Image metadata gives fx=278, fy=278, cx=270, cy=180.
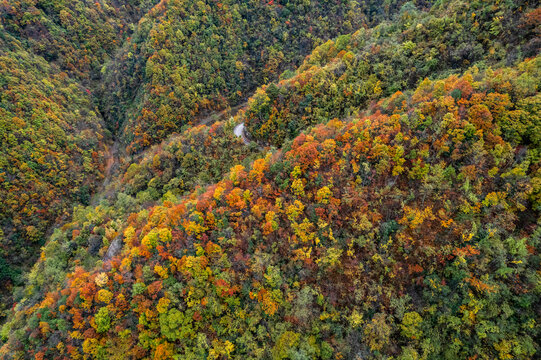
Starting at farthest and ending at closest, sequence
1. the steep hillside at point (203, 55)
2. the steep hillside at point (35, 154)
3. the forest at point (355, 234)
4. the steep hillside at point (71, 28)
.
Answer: the steep hillside at point (71, 28)
the steep hillside at point (203, 55)
the steep hillside at point (35, 154)
the forest at point (355, 234)

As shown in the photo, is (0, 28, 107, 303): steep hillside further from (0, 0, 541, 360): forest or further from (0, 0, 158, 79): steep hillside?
(0, 0, 541, 360): forest

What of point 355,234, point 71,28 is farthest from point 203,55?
point 355,234

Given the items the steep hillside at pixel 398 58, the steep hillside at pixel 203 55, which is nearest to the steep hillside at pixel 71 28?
the steep hillside at pixel 203 55

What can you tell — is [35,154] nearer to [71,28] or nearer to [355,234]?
[71,28]

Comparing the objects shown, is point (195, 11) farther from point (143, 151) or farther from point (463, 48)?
point (463, 48)

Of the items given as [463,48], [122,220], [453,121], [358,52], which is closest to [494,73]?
[453,121]

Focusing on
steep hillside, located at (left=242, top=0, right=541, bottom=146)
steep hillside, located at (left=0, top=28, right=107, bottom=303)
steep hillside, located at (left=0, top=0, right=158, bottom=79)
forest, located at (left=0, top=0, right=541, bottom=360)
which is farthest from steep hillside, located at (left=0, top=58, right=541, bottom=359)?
steep hillside, located at (left=0, top=0, right=158, bottom=79)

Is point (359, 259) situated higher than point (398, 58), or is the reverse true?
point (398, 58)

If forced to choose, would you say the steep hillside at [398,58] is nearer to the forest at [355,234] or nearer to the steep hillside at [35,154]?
the forest at [355,234]
